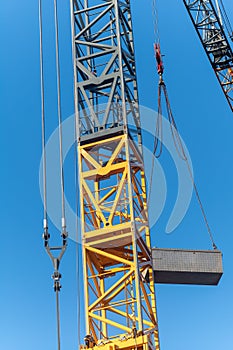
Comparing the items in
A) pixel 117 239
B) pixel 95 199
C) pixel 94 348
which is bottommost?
pixel 94 348

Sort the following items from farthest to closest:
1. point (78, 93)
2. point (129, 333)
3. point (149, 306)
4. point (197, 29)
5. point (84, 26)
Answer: point (197, 29) < point (84, 26) < point (78, 93) < point (149, 306) < point (129, 333)

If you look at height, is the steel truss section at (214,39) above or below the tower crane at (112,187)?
above

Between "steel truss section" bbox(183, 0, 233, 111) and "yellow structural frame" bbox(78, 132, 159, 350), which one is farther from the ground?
"steel truss section" bbox(183, 0, 233, 111)

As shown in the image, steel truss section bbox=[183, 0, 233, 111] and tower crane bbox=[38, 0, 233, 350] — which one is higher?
steel truss section bbox=[183, 0, 233, 111]

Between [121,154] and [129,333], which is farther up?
[121,154]

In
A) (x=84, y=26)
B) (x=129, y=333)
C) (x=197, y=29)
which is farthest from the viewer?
(x=197, y=29)

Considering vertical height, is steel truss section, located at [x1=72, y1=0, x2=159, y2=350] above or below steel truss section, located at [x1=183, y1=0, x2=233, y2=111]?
below

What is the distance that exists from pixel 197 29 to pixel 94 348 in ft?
72.7

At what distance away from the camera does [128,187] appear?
2708cm

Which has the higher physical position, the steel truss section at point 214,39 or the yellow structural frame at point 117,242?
the steel truss section at point 214,39

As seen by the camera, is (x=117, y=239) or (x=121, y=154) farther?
(x=121, y=154)

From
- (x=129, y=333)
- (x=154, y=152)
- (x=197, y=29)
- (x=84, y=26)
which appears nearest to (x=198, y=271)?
(x=154, y=152)

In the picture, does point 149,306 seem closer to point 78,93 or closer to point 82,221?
point 82,221

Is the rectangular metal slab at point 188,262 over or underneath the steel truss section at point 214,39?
underneath
